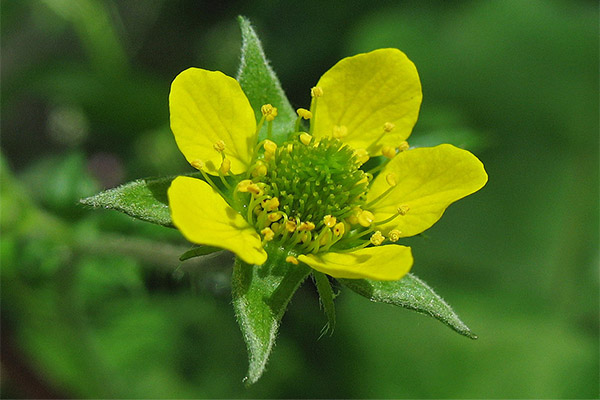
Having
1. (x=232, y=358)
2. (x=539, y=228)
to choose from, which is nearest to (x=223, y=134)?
(x=232, y=358)

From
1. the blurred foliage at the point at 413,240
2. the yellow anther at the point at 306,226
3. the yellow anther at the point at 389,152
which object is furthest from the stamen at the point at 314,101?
the blurred foliage at the point at 413,240

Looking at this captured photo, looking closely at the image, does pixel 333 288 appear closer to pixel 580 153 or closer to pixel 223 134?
pixel 223 134

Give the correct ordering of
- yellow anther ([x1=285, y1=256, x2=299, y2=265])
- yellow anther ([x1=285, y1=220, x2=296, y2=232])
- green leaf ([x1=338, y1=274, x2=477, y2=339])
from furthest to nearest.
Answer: yellow anther ([x1=285, y1=220, x2=296, y2=232]) → yellow anther ([x1=285, y1=256, x2=299, y2=265]) → green leaf ([x1=338, y1=274, x2=477, y2=339])

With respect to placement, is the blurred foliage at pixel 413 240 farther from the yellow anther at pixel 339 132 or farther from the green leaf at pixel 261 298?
the green leaf at pixel 261 298

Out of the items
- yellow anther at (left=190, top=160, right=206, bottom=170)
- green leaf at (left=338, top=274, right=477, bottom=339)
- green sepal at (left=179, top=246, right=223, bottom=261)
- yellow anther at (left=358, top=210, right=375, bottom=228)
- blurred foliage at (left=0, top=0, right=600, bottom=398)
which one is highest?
yellow anther at (left=190, top=160, right=206, bottom=170)

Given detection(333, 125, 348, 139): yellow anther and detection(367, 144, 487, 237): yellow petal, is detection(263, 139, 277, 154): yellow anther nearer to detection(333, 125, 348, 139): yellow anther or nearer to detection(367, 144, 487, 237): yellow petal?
detection(333, 125, 348, 139): yellow anther

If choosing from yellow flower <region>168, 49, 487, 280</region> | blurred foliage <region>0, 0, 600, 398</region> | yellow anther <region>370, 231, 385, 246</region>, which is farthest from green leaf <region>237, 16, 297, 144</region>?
blurred foliage <region>0, 0, 600, 398</region>
